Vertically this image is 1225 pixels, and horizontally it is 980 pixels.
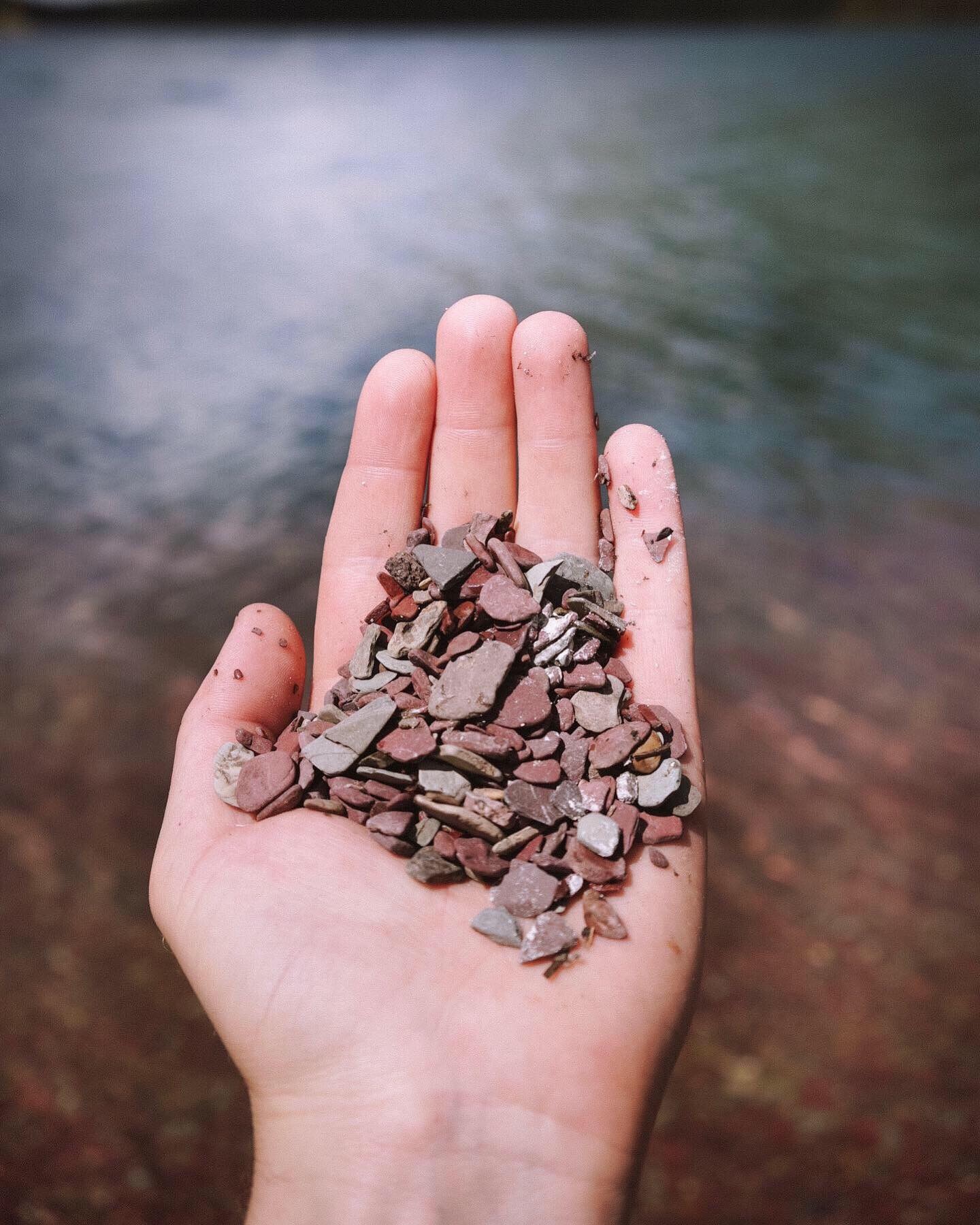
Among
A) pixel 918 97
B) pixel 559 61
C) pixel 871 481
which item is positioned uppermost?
pixel 559 61

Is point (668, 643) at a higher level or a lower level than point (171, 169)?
lower

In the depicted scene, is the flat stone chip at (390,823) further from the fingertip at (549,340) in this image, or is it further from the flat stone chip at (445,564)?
A: the fingertip at (549,340)

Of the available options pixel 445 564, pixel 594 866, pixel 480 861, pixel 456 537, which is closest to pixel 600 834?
pixel 594 866

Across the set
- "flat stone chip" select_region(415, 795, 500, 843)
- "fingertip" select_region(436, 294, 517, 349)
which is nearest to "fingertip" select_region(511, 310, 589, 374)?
"fingertip" select_region(436, 294, 517, 349)

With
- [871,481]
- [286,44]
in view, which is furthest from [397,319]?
[286,44]

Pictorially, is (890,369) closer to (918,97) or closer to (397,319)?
(397,319)

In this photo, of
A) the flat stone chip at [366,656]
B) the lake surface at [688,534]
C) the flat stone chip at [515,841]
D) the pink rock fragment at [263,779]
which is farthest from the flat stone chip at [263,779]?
the lake surface at [688,534]

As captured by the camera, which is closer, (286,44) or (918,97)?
(918,97)

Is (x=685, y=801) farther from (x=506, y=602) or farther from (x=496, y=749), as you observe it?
(x=506, y=602)
